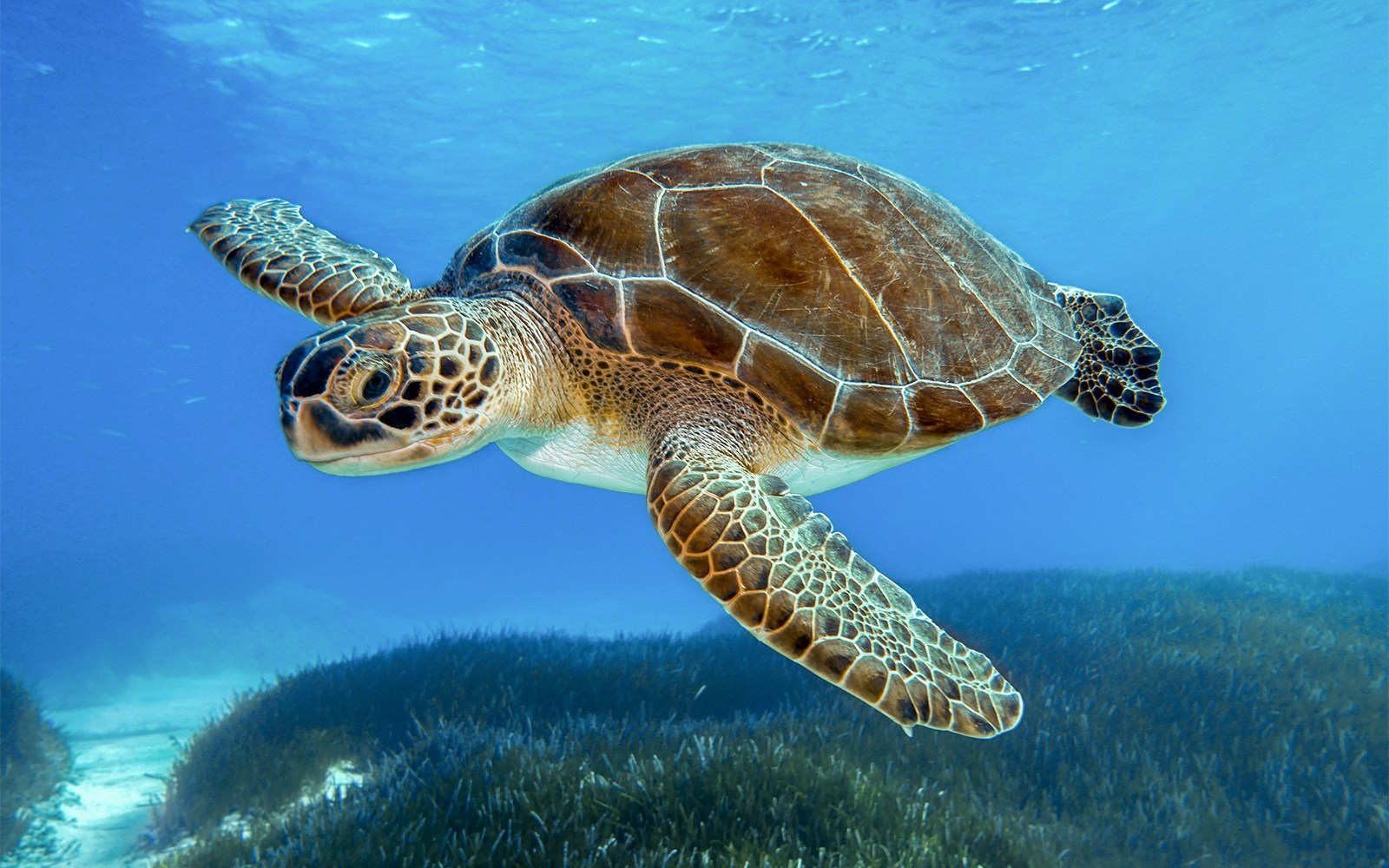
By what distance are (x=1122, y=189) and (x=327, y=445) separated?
4195 centimetres

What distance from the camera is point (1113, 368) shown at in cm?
411

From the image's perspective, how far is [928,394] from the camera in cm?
303

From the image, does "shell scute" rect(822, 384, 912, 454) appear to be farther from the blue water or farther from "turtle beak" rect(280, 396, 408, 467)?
the blue water

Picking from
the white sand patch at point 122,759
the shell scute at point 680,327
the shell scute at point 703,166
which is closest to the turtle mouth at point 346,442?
the shell scute at point 680,327

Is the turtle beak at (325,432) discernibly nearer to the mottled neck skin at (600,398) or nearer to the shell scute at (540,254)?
the mottled neck skin at (600,398)

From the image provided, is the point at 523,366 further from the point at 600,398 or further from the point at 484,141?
the point at 484,141

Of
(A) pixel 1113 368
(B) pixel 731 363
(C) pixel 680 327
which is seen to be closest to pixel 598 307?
(C) pixel 680 327

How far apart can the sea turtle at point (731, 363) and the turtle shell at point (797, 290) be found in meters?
0.01

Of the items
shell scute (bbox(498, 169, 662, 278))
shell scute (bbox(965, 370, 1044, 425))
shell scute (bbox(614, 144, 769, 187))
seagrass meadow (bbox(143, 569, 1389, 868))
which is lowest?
seagrass meadow (bbox(143, 569, 1389, 868))

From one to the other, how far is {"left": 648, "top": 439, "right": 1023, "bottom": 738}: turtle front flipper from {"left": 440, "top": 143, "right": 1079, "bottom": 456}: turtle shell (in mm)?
530

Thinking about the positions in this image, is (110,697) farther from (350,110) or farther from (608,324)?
(608,324)

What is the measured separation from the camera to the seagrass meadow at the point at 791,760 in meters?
3.32

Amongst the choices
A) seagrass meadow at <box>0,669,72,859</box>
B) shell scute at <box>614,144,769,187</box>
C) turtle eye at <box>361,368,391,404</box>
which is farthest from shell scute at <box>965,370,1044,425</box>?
seagrass meadow at <box>0,669,72,859</box>

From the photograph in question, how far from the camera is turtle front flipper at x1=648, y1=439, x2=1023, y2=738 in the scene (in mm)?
2195
